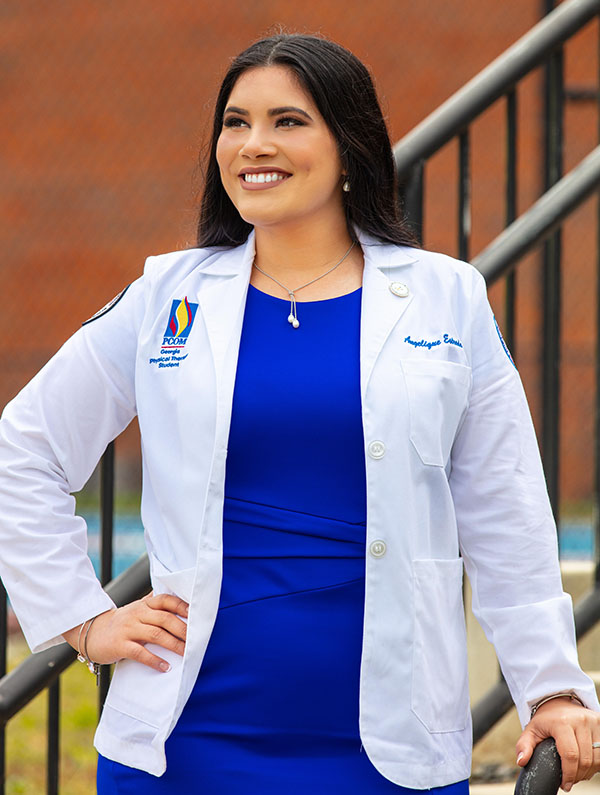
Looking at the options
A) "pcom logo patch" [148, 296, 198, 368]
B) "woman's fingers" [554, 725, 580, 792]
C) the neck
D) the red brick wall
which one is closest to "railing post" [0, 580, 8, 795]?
"pcom logo patch" [148, 296, 198, 368]

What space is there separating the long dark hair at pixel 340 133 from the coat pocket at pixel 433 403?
329mm

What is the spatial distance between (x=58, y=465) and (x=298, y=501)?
449mm

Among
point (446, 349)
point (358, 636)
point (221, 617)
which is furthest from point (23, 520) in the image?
point (446, 349)

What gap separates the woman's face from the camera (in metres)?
1.99

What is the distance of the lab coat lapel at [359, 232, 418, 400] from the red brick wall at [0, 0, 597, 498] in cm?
654

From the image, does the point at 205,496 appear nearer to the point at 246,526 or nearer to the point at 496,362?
the point at 246,526

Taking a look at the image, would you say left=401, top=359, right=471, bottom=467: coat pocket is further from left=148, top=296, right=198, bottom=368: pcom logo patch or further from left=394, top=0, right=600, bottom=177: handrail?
left=394, top=0, right=600, bottom=177: handrail

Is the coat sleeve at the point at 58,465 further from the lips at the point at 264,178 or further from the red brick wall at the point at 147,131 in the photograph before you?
the red brick wall at the point at 147,131

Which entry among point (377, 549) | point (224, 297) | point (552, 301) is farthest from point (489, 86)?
point (377, 549)

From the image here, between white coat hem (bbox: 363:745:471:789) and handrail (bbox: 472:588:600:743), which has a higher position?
white coat hem (bbox: 363:745:471:789)

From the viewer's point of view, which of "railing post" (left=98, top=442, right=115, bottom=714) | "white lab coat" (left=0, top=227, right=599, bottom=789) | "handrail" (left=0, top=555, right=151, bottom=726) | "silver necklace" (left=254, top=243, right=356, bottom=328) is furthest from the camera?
"railing post" (left=98, top=442, right=115, bottom=714)

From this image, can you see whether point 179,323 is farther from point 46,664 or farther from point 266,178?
point 46,664

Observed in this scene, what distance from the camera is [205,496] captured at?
1.88 metres

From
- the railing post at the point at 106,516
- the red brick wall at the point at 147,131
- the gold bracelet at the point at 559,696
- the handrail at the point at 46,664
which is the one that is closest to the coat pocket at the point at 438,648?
the gold bracelet at the point at 559,696
